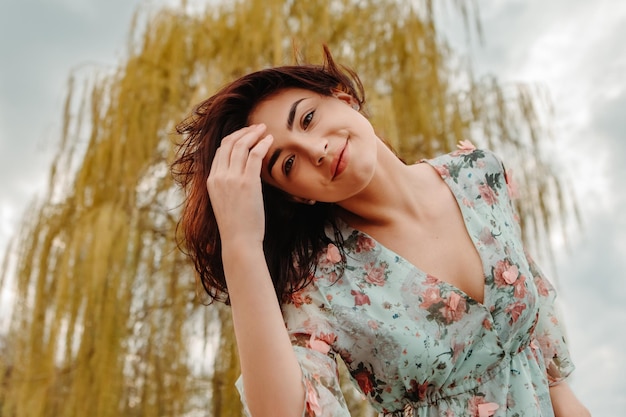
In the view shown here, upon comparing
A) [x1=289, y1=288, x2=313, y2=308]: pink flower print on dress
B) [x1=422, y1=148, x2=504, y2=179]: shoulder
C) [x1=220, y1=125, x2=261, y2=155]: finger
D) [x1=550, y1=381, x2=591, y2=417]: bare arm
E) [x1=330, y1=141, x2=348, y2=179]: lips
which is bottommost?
[x1=550, y1=381, x2=591, y2=417]: bare arm

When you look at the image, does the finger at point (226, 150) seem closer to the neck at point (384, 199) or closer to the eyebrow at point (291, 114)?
the eyebrow at point (291, 114)

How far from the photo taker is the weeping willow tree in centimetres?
256

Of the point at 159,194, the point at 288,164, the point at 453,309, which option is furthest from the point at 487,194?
the point at 159,194

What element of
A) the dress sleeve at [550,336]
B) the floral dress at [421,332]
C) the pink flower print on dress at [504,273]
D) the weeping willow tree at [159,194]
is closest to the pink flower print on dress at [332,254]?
the floral dress at [421,332]

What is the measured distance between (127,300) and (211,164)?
1.63 metres

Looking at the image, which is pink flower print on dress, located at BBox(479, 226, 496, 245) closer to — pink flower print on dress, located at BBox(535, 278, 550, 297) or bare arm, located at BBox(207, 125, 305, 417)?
pink flower print on dress, located at BBox(535, 278, 550, 297)

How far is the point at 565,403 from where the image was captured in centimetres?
114

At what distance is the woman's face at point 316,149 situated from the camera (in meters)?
1.00

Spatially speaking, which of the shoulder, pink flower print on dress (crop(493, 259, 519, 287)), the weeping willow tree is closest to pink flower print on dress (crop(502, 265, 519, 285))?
pink flower print on dress (crop(493, 259, 519, 287))

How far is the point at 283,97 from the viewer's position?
1.07m

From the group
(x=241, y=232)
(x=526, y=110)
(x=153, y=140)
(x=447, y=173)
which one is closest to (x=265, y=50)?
(x=153, y=140)

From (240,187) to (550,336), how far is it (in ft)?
2.04

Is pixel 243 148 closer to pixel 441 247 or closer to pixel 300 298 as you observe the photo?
pixel 300 298

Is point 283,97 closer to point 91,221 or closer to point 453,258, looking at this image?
point 453,258
